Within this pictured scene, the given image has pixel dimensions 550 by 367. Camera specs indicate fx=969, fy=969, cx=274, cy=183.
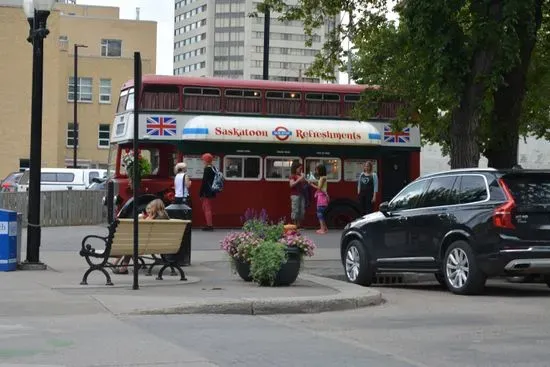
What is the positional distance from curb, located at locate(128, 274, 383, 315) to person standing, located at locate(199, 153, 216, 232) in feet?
33.9

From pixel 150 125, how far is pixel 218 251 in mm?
6040

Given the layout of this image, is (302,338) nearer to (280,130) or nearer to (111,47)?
(280,130)

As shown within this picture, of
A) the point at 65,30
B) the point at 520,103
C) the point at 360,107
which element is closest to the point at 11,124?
the point at 65,30

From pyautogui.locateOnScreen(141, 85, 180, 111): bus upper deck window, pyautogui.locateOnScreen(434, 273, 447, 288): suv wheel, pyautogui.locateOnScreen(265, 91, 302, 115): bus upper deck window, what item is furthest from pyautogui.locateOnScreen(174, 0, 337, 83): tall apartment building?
pyautogui.locateOnScreen(434, 273, 447, 288): suv wheel

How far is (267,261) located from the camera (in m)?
13.6

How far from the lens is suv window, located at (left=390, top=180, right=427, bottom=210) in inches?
588

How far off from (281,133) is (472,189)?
12303 millimetres

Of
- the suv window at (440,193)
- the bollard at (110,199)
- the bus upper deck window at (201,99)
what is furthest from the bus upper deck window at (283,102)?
the suv window at (440,193)

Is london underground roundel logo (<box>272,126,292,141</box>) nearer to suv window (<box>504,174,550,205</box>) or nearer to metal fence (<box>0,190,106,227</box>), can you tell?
metal fence (<box>0,190,106,227</box>)

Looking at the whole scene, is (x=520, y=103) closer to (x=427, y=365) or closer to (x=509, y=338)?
(x=509, y=338)

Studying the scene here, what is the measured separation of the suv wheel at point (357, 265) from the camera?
1536 centimetres

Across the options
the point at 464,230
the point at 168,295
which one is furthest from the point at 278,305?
the point at 464,230

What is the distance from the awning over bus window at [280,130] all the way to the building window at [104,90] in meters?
45.9

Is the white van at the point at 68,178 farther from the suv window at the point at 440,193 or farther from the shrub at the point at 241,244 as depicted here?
the suv window at the point at 440,193
